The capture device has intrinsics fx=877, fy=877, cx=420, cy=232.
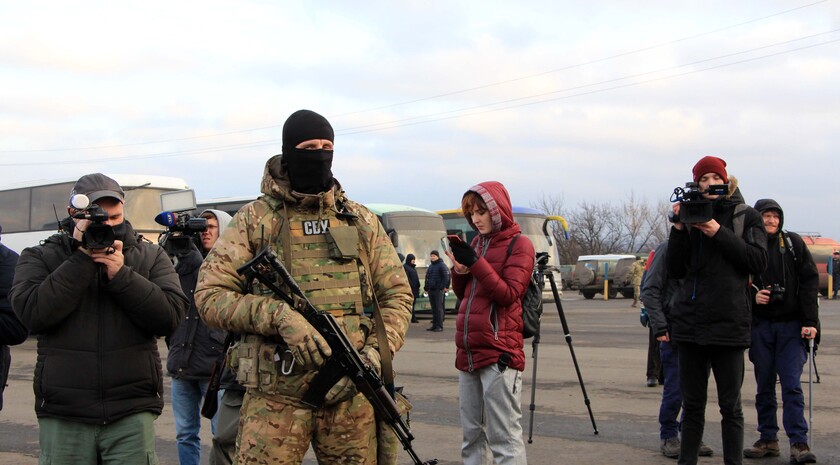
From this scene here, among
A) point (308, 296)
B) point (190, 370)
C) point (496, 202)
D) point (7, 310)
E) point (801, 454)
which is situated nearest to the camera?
point (308, 296)

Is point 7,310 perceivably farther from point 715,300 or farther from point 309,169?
point 715,300

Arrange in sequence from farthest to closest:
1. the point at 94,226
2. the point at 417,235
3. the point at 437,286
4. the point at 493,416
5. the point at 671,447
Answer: the point at 417,235 < the point at 437,286 < the point at 671,447 < the point at 493,416 < the point at 94,226

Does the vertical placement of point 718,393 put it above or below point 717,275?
below

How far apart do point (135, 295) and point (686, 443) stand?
3.65m

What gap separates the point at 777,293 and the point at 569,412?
2.86 metres

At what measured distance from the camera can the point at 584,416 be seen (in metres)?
8.73

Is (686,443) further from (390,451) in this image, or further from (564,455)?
(390,451)

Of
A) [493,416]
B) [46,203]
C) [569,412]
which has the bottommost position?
[569,412]

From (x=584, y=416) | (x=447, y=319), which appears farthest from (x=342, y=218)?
(x=447, y=319)

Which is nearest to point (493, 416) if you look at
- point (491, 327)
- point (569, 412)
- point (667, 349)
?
point (491, 327)

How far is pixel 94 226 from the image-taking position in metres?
3.92

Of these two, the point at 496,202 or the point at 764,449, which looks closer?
the point at 496,202

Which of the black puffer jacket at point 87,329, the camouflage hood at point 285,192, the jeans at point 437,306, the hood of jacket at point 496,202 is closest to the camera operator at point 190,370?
the black puffer jacket at point 87,329

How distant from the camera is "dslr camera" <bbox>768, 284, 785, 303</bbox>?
22.2ft
